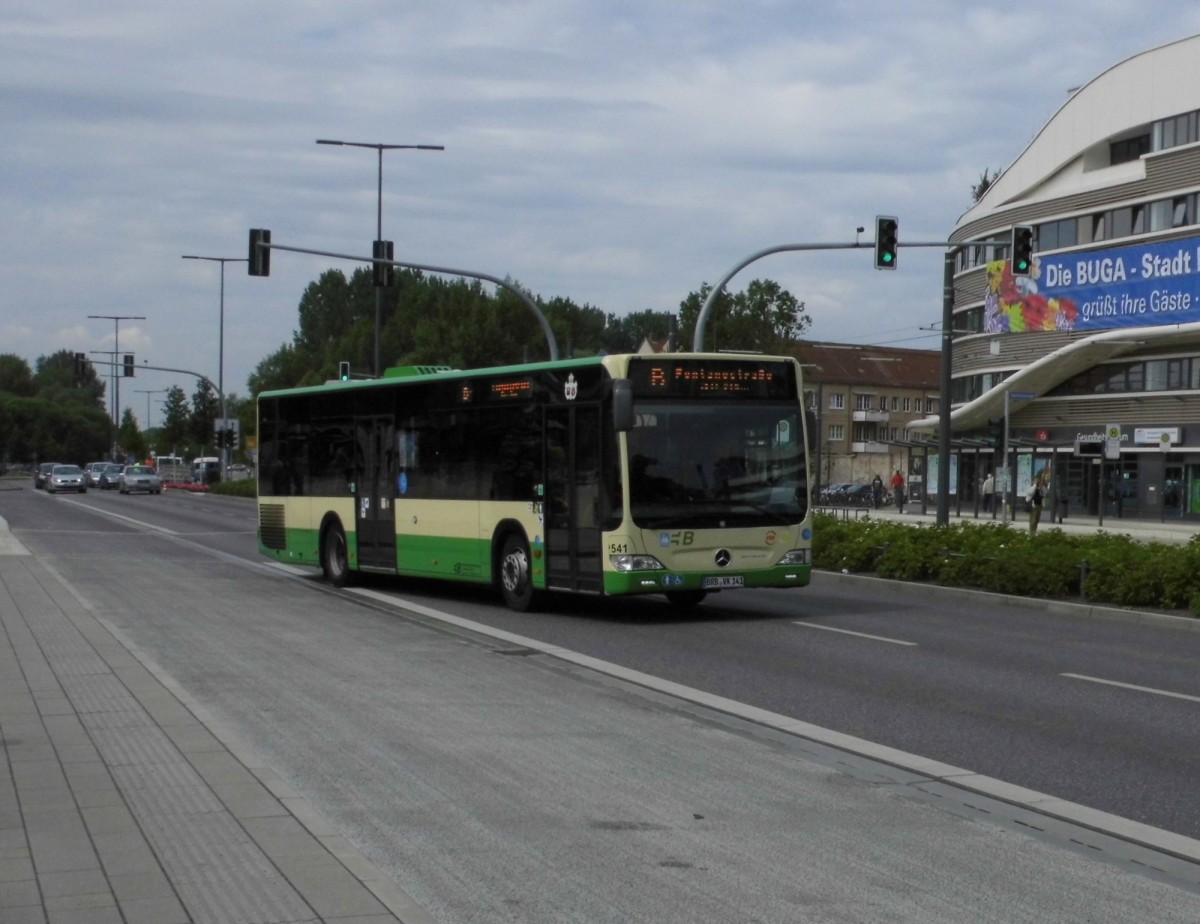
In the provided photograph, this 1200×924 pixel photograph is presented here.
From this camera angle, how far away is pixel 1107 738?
9969 millimetres

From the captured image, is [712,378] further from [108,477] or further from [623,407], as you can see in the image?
[108,477]

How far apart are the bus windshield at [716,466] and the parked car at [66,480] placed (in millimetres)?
72970

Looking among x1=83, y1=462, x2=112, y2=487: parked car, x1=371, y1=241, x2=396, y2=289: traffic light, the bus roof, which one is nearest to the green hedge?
the bus roof

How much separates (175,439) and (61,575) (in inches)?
3473

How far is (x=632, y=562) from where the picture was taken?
16.8 metres

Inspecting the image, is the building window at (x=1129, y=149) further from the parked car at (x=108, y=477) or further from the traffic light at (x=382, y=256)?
the parked car at (x=108, y=477)

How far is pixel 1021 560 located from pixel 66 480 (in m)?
72.0

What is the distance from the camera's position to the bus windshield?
1695 centimetres

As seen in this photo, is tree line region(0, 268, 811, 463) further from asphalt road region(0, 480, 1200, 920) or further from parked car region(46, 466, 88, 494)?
asphalt road region(0, 480, 1200, 920)

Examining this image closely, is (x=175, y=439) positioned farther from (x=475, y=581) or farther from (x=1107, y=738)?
(x=1107, y=738)

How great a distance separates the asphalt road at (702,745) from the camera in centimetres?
622

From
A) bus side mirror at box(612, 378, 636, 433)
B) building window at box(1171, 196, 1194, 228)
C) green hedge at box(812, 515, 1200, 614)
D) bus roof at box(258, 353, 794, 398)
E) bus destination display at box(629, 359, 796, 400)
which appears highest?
building window at box(1171, 196, 1194, 228)

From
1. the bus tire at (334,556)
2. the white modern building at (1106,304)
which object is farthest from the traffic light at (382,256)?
the white modern building at (1106,304)

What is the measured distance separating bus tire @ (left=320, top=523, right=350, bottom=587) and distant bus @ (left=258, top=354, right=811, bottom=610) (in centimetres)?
236
